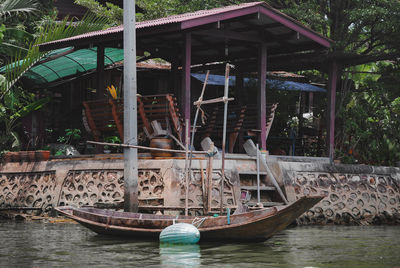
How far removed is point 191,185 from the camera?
39.4ft

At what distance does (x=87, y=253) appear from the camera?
29.4 ft

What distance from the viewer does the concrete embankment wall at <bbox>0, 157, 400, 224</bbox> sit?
39.6ft

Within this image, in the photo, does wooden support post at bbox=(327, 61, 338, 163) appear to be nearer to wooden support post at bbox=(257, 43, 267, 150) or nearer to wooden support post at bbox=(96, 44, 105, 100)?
wooden support post at bbox=(257, 43, 267, 150)

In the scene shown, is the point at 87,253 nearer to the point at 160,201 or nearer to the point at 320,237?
the point at 160,201

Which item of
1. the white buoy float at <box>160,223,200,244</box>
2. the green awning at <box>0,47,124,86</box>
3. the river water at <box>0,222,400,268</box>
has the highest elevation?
the green awning at <box>0,47,124,86</box>

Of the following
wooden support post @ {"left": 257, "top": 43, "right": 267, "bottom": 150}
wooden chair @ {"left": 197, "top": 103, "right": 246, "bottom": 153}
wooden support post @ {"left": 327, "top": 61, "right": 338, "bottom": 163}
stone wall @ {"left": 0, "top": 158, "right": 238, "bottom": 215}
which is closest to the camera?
stone wall @ {"left": 0, "top": 158, "right": 238, "bottom": 215}

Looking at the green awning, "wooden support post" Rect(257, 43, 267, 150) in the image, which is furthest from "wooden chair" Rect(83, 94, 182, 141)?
the green awning

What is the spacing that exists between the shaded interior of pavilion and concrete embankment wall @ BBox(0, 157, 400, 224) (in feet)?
3.52

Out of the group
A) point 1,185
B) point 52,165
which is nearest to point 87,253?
point 52,165

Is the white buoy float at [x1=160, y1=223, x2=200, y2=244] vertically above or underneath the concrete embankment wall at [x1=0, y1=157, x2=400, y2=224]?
underneath

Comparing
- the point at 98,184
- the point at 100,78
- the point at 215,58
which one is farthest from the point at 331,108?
the point at 98,184

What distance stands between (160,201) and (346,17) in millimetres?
9401

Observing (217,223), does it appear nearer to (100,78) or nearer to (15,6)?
(100,78)

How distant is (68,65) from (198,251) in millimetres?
10511
